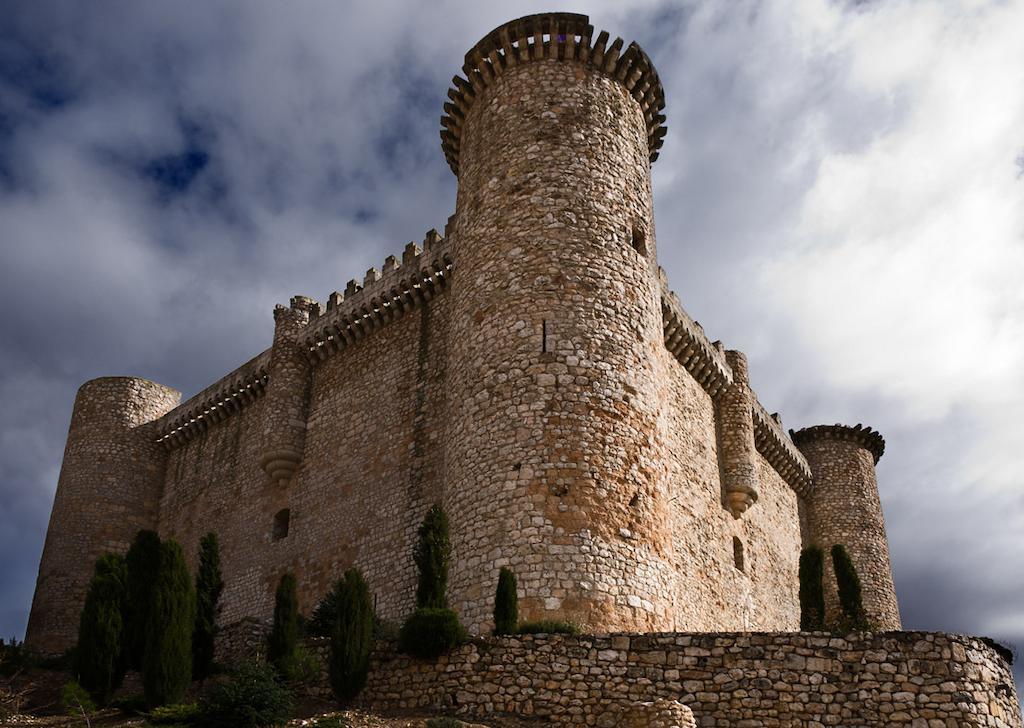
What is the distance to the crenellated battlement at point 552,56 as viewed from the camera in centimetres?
1855

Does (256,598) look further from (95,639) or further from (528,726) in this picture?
(528,726)

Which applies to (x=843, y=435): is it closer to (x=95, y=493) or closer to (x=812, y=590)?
(x=812, y=590)

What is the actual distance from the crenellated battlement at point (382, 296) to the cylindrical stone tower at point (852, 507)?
1511 centimetres

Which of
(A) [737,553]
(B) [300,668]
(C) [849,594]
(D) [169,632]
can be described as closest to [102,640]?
(D) [169,632]

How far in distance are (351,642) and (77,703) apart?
11.2 feet

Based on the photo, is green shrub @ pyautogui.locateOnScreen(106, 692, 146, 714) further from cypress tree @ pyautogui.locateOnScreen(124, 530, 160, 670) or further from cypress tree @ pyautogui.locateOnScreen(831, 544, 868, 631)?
cypress tree @ pyautogui.locateOnScreen(831, 544, 868, 631)

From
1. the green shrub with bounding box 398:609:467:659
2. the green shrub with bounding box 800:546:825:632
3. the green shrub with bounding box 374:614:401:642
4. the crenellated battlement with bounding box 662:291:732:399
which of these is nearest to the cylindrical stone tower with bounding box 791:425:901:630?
the crenellated battlement with bounding box 662:291:732:399

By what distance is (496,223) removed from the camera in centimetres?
1728

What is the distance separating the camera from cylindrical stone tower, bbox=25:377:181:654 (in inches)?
984

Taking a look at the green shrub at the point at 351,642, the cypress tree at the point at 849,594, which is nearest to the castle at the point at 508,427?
the green shrub at the point at 351,642

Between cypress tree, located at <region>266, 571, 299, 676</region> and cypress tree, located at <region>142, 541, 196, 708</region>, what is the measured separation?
1.11 metres

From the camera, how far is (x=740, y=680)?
36.4ft

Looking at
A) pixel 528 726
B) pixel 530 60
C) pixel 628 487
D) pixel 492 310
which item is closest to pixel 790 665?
pixel 528 726

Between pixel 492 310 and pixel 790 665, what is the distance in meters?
7.69
